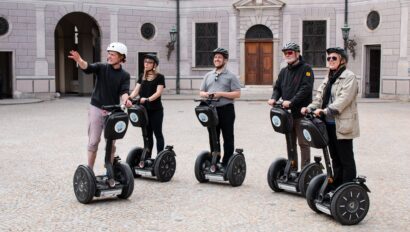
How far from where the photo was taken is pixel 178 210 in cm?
693

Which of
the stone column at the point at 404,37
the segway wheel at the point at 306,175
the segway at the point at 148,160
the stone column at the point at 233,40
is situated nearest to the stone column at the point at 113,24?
the stone column at the point at 233,40

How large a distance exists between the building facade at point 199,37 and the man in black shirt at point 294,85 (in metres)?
18.5

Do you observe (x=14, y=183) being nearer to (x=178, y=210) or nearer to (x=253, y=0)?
(x=178, y=210)

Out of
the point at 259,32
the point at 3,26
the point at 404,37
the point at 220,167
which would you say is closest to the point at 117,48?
the point at 220,167

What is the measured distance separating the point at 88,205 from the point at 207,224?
1.57 m

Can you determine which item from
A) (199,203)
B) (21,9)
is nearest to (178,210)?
(199,203)

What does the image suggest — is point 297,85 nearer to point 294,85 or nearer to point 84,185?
point 294,85

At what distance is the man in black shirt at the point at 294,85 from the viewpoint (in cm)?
767

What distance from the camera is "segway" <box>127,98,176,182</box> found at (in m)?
8.59

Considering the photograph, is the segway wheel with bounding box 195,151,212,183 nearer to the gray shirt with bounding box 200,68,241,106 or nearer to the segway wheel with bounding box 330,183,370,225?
the gray shirt with bounding box 200,68,241,106

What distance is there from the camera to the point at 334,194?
6332 mm

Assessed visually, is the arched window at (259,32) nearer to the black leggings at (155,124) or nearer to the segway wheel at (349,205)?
the black leggings at (155,124)

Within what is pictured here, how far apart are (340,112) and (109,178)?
270cm

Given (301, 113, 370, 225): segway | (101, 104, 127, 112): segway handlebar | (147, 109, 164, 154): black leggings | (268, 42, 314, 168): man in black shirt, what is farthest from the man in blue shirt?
(301, 113, 370, 225): segway
